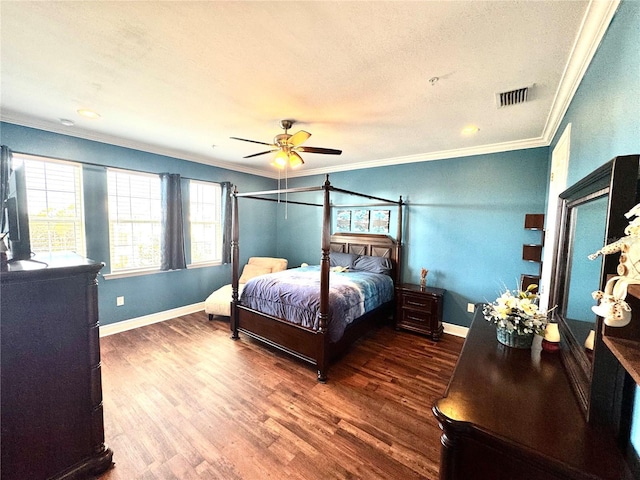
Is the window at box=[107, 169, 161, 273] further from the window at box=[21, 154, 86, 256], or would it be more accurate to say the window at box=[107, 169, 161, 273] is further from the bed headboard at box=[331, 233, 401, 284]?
the bed headboard at box=[331, 233, 401, 284]

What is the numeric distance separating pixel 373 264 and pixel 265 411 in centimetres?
258

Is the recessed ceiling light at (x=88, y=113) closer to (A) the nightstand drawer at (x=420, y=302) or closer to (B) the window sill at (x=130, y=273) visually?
(B) the window sill at (x=130, y=273)

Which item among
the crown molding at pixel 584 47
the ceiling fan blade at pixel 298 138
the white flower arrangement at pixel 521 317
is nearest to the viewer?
the crown molding at pixel 584 47

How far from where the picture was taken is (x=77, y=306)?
145cm

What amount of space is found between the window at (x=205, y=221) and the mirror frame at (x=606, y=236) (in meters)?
4.60

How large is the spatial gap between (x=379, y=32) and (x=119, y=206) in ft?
12.6

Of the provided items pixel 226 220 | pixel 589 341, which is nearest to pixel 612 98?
pixel 589 341

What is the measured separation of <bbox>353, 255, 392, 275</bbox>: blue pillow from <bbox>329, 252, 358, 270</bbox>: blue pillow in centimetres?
7

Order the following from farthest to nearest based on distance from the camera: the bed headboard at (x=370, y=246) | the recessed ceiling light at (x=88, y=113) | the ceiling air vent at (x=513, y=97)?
1. the bed headboard at (x=370, y=246)
2. the recessed ceiling light at (x=88, y=113)
3. the ceiling air vent at (x=513, y=97)

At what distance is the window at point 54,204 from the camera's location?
2.89 metres

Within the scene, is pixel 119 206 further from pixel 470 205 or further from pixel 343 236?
pixel 470 205

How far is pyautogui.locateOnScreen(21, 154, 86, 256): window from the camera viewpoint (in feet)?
9.48

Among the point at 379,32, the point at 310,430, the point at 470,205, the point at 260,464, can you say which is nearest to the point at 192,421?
the point at 260,464

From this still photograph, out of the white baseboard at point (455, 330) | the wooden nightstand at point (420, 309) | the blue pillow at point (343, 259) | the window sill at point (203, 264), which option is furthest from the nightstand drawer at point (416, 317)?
the window sill at point (203, 264)
